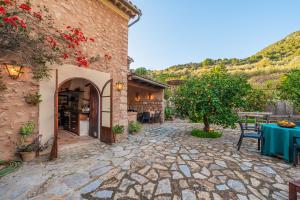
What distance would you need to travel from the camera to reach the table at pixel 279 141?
3.44m

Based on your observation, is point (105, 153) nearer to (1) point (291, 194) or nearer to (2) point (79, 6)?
(1) point (291, 194)

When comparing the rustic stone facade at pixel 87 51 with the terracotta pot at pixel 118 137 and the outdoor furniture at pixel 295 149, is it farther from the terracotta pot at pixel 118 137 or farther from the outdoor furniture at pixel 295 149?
the outdoor furniture at pixel 295 149

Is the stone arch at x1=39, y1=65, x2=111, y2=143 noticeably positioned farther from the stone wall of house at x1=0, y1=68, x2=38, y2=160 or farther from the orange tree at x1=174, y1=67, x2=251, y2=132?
the orange tree at x1=174, y1=67, x2=251, y2=132

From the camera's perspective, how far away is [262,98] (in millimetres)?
10461

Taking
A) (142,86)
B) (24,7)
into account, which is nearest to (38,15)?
(24,7)

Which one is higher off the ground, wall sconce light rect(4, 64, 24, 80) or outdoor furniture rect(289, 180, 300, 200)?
wall sconce light rect(4, 64, 24, 80)

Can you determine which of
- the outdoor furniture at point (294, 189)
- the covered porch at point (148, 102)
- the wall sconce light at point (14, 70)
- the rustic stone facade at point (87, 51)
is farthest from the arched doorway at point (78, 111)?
the outdoor furniture at point (294, 189)

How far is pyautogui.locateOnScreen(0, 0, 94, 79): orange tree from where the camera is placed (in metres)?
3.12

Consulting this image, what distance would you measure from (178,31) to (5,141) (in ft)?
55.4

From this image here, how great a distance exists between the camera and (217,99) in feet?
17.8

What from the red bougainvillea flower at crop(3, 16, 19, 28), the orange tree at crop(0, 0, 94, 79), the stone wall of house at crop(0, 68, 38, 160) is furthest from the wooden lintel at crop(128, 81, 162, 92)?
the red bougainvillea flower at crop(3, 16, 19, 28)

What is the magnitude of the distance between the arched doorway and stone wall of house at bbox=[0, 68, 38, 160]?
1529 mm

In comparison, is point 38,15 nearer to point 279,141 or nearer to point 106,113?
point 106,113

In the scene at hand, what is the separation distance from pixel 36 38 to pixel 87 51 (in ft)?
4.48
